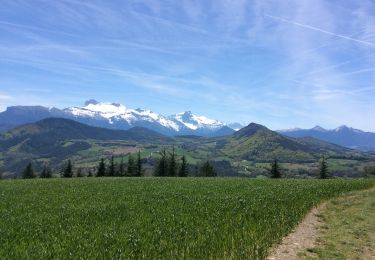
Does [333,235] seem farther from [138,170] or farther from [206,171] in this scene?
[206,171]

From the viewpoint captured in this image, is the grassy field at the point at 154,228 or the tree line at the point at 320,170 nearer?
the grassy field at the point at 154,228

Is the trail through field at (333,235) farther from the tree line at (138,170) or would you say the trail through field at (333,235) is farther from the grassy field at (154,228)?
the tree line at (138,170)

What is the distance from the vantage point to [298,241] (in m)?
21.2

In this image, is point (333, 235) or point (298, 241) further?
point (333, 235)

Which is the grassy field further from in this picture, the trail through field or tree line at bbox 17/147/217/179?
tree line at bbox 17/147/217/179

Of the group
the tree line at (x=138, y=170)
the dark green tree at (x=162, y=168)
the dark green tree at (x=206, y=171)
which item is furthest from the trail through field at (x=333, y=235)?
the dark green tree at (x=206, y=171)

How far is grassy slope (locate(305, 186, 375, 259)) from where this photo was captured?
19.1 metres

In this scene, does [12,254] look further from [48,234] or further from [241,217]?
[241,217]

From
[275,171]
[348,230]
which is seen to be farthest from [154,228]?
[275,171]

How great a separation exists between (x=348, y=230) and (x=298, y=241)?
495 centimetres

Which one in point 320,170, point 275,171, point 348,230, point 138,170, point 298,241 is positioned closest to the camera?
point 298,241

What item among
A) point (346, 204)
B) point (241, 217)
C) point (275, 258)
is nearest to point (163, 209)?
point (241, 217)

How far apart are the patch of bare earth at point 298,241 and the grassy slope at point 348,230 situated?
0.53m

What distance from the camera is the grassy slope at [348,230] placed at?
1912cm
